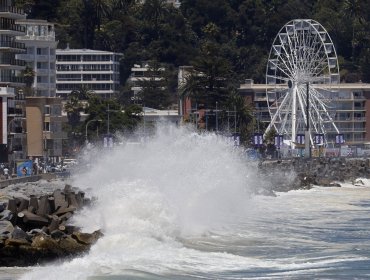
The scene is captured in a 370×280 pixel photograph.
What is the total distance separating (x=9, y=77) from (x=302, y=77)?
30970 millimetres

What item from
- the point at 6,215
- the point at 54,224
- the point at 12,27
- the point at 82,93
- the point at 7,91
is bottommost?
the point at 54,224

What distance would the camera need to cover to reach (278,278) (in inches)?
1239

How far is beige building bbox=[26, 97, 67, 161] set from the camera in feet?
301

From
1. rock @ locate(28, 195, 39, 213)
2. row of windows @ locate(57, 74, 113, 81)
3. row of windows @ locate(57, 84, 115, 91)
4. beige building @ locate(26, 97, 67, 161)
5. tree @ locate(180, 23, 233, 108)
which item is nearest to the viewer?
rock @ locate(28, 195, 39, 213)

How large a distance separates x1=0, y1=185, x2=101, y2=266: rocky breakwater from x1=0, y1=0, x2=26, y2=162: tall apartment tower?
39925mm

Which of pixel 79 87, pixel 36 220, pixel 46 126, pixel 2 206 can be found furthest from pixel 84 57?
pixel 36 220

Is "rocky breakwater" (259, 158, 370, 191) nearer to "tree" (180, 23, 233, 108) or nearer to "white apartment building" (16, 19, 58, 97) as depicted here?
"tree" (180, 23, 233, 108)

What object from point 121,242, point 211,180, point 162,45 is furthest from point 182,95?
point 121,242

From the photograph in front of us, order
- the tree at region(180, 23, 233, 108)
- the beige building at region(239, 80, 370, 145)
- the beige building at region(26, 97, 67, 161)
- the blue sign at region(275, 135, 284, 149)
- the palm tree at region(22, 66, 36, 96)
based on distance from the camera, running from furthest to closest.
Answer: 1. the beige building at region(239, 80, 370, 145)
2. the tree at region(180, 23, 233, 108)
3. the blue sign at region(275, 135, 284, 149)
4. the palm tree at region(22, 66, 36, 96)
5. the beige building at region(26, 97, 67, 161)

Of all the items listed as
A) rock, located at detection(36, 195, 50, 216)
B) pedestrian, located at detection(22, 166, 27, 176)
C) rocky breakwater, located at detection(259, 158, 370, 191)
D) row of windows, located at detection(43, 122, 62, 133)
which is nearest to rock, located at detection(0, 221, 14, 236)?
rock, located at detection(36, 195, 50, 216)

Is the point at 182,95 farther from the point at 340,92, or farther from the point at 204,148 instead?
the point at 204,148

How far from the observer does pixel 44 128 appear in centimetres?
9744

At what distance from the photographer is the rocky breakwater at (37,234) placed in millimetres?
32281

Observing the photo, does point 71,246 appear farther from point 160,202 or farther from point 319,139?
point 319,139
